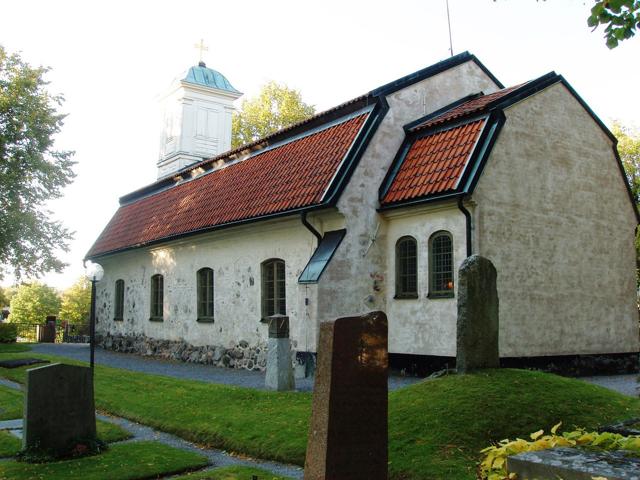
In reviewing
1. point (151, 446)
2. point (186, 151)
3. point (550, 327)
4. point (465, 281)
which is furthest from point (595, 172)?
point (186, 151)

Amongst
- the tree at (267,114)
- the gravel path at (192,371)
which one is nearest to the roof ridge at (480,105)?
the gravel path at (192,371)

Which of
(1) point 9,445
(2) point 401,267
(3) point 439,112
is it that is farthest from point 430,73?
(1) point 9,445

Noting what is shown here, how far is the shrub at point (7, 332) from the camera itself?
27281mm

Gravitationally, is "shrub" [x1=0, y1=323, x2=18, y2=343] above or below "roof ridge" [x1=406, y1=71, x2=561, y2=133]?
below

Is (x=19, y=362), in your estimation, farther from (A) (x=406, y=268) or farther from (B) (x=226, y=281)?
(A) (x=406, y=268)

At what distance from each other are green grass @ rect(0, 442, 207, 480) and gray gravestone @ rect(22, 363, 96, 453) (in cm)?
29

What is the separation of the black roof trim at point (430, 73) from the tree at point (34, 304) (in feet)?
167

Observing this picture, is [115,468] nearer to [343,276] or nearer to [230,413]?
[230,413]

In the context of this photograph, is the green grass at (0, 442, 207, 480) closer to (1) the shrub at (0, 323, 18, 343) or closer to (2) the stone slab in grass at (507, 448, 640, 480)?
(2) the stone slab in grass at (507, 448, 640, 480)

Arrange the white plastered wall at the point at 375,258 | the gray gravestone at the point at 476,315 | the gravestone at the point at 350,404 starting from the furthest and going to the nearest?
the white plastered wall at the point at 375,258
the gray gravestone at the point at 476,315
the gravestone at the point at 350,404

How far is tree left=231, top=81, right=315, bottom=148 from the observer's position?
42250 millimetres

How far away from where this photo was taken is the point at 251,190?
1744cm

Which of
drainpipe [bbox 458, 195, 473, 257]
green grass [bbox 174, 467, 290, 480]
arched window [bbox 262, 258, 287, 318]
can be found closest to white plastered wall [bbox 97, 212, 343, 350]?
arched window [bbox 262, 258, 287, 318]

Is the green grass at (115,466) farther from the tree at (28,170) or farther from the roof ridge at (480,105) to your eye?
the tree at (28,170)
